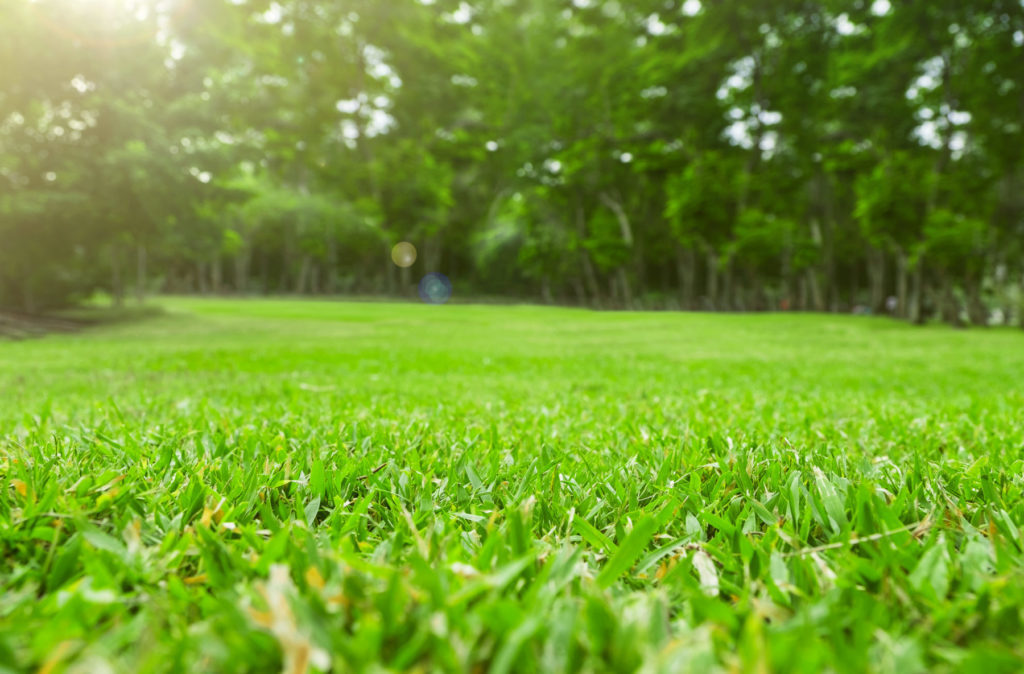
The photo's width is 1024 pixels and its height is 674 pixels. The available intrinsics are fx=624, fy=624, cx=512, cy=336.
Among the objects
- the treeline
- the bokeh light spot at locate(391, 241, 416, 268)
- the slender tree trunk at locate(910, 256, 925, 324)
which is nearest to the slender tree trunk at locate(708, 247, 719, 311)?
the treeline

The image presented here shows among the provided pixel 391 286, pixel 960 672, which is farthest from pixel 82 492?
pixel 391 286

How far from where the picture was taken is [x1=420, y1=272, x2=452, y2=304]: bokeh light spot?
46000 millimetres

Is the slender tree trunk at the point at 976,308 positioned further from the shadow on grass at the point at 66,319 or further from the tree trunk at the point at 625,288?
the shadow on grass at the point at 66,319

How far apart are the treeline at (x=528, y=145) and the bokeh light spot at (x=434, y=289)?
1.91 metres

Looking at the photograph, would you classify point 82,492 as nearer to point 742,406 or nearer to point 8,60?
point 742,406

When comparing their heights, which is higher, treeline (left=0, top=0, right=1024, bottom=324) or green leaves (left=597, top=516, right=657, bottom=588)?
treeline (left=0, top=0, right=1024, bottom=324)

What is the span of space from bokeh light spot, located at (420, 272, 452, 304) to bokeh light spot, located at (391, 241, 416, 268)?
1990mm

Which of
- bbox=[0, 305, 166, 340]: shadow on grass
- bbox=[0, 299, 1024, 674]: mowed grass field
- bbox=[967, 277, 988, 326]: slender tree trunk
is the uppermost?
bbox=[967, 277, 988, 326]: slender tree trunk

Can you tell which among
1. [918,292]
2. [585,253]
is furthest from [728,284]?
[918,292]

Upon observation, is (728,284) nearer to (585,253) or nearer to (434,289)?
(585,253)

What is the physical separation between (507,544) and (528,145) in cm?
3589

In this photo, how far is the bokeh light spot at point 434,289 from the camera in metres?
46.0

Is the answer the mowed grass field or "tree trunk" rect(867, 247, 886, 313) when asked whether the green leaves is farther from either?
"tree trunk" rect(867, 247, 886, 313)

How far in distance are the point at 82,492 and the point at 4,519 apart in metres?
0.18
